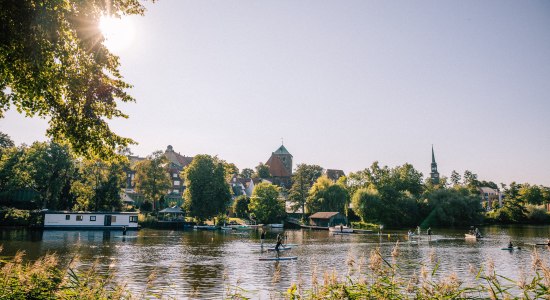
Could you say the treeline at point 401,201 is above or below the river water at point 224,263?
above

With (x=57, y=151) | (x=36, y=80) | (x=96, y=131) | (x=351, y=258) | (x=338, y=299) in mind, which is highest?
(x=57, y=151)

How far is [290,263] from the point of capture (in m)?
34.4

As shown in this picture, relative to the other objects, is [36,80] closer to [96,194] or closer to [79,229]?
[79,229]

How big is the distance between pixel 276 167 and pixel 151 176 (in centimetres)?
8161

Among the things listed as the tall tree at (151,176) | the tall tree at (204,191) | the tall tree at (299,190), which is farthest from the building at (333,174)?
the tall tree at (151,176)

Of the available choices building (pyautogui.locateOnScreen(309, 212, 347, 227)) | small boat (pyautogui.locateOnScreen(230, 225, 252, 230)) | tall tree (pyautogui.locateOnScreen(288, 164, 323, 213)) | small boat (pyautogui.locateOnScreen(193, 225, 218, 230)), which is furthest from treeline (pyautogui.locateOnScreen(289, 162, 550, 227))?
small boat (pyautogui.locateOnScreen(193, 225, 218, 230))

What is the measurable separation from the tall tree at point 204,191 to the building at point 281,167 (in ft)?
235

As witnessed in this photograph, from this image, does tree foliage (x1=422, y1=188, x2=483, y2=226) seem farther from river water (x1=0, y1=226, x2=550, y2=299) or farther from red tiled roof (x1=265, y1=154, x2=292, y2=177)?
red tiled roof (x1=265, y1=154, x2=292, y2=177)

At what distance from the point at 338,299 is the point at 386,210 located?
9276cm

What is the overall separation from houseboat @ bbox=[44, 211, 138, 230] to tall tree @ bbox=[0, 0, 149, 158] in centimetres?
5777

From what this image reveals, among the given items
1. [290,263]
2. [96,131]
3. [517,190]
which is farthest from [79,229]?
[517,190]

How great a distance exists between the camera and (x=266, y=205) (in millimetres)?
96250

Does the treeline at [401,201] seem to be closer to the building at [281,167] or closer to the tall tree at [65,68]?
the building at [281,167]

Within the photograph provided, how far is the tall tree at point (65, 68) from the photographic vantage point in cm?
1199
